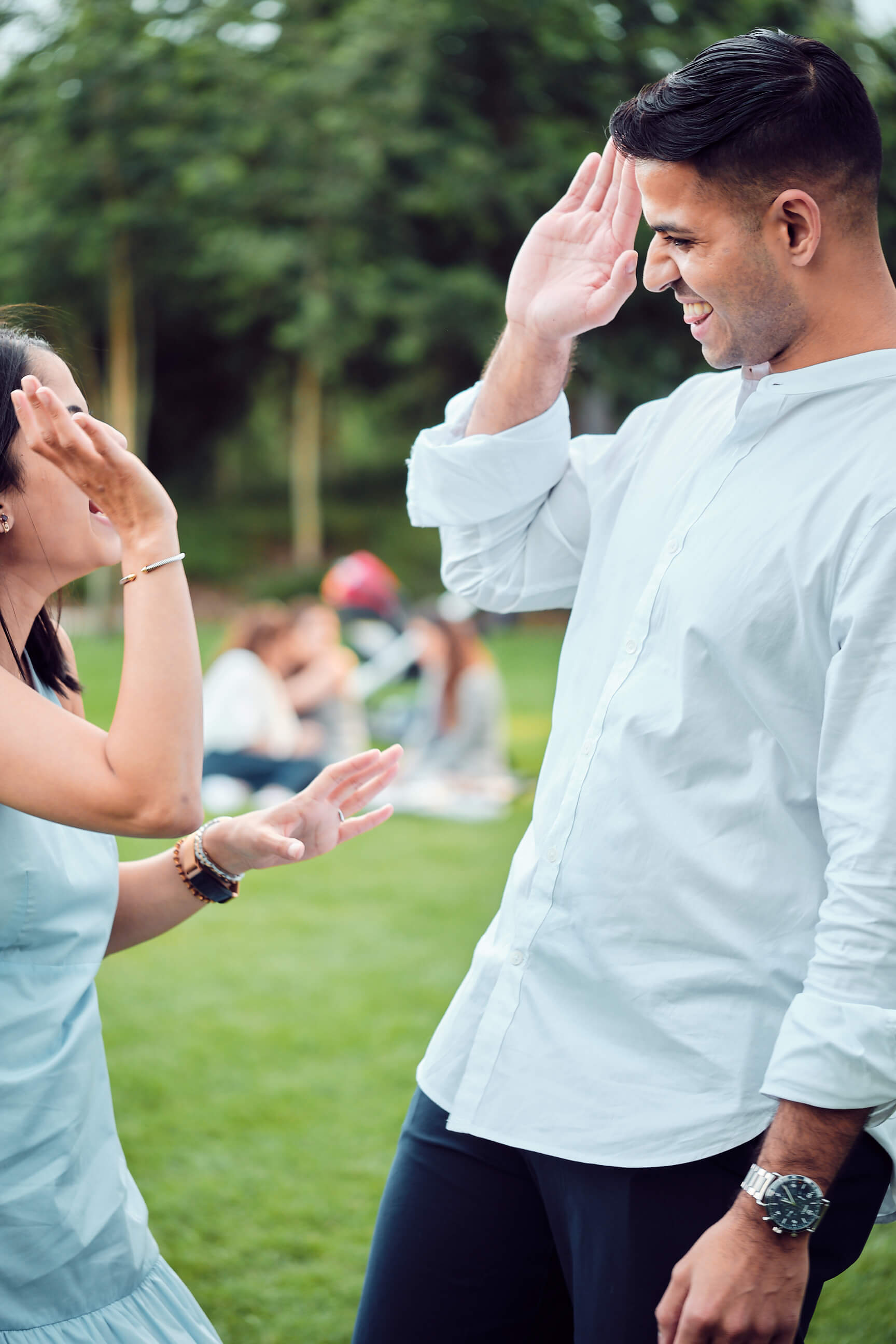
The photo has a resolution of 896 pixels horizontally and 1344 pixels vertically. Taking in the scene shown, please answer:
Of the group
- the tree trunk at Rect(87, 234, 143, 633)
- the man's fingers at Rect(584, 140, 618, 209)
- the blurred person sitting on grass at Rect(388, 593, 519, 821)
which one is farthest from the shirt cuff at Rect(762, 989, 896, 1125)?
the tree trunk at Rect(87, 234, 143, 633)

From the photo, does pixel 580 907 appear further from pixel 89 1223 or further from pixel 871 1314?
pixel 871 1314

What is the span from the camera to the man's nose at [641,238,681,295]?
5.09 feet

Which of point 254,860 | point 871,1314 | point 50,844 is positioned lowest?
point 871,1314

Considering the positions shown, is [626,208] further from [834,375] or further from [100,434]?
[100,434]

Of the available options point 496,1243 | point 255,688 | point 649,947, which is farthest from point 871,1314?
point 255,688

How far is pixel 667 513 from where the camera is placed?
162 centimetres

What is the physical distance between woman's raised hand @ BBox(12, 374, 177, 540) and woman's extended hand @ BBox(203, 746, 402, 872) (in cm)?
48

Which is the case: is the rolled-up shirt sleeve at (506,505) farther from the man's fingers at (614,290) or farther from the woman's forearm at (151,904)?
the woman's forearm at (151,904)

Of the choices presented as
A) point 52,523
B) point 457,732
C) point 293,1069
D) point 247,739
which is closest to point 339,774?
point 52,523

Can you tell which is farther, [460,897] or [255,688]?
[255,688]

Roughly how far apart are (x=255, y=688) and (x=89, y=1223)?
6366 millimetres

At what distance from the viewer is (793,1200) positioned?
1317 millimetres

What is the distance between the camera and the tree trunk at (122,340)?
2006 cm

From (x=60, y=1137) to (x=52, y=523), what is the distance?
0.81 meters
